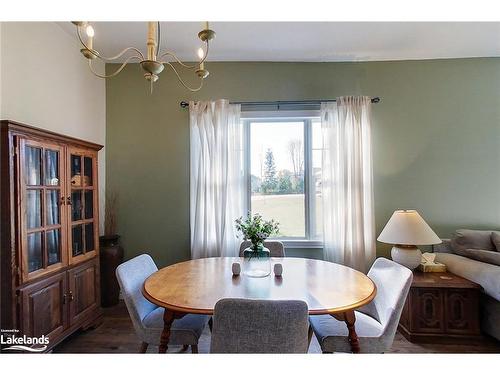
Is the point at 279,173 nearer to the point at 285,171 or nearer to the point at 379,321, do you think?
the point at 285,171

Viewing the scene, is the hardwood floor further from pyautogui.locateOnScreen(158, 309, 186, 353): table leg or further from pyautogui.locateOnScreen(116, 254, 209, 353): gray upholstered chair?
pyautogui.locateOnScreen(158, 309, 186, 353): table leg

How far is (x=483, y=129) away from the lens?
2.89 meters

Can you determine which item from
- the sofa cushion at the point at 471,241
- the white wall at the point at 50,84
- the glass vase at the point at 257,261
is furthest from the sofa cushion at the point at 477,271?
the white wall at the point at 50,84

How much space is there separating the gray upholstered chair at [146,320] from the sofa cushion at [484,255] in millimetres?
2443

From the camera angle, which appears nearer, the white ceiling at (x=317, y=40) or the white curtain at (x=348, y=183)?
the white ceiling at (x=317, y=40)

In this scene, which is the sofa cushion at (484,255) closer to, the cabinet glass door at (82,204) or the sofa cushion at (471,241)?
the sofa cushion at (471,241)

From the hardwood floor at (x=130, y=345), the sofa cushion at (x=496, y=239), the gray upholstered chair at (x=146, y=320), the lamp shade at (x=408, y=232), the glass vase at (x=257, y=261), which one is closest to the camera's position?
the gray upholstered chair at (x=146, y=320)

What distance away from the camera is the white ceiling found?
7.75 feet

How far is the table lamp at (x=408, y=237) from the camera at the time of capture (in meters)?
2.28

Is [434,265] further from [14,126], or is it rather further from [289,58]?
[14,126]

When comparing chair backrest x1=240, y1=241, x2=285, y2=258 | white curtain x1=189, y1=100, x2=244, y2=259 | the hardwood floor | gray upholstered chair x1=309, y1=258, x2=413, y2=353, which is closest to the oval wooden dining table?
gray upholstered chair x1=309, y1=258, x2=413, y2=353

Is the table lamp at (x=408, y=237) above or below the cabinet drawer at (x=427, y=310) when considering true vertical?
above

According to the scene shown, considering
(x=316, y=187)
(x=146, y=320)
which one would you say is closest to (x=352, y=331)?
(x=146, y=320)
